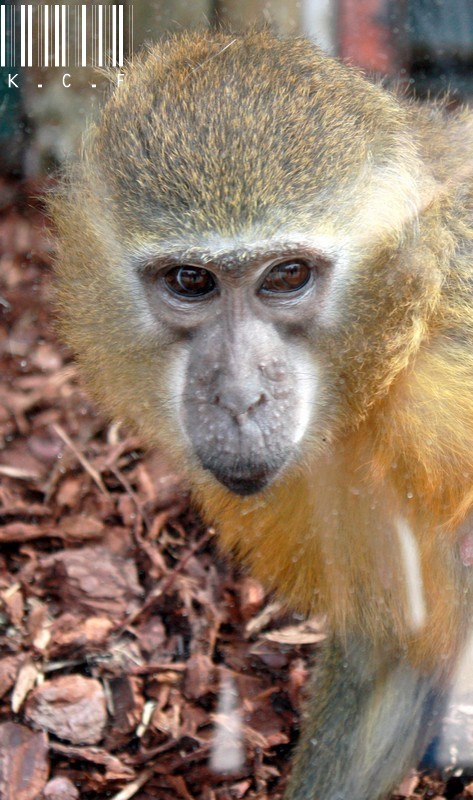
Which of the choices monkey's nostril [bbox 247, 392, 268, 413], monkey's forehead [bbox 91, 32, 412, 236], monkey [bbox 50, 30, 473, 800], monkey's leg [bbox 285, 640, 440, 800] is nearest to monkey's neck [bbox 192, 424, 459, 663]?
monkey [bbox 50, 30, 473, 800]

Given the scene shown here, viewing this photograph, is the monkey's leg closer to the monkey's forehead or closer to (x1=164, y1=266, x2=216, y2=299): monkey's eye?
(x1=164, y1=266, x2=216, y2=299): monkey's eye

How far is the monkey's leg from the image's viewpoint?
304cm

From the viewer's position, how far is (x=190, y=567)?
3.85 m

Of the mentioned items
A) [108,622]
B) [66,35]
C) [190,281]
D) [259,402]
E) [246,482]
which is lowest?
[108,622]

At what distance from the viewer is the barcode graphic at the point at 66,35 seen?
2791 millimetres

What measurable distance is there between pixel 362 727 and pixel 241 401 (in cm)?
141

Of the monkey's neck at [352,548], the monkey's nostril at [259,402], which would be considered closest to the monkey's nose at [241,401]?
the monkey's nostril at [259,402]

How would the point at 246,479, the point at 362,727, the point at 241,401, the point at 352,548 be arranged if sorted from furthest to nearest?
the point at 362,727
the point at 352,548
the point at 246,479
the point at 241,401

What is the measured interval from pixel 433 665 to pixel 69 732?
1.18 m

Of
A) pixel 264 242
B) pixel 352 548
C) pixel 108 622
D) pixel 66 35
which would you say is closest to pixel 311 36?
pixel 66 35

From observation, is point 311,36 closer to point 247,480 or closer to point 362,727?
point 247,480

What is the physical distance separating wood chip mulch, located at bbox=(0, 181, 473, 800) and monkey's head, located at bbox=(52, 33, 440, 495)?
77cm

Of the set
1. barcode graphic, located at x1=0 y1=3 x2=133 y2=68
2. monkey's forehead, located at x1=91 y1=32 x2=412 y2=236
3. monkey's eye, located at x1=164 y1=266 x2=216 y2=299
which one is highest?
barcode graphic, located at x1=0 y1=3 x2=133 y2=68

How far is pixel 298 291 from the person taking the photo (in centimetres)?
236
